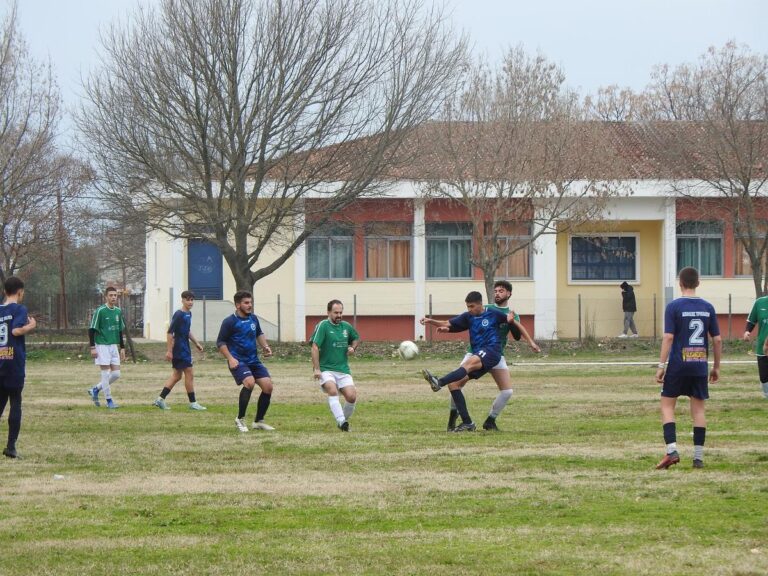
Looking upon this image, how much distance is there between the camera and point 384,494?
11383 millimetres

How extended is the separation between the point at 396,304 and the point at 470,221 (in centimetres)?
386

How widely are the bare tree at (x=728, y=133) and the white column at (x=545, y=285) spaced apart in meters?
5.60

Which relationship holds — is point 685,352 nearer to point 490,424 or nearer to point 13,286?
point 490,424

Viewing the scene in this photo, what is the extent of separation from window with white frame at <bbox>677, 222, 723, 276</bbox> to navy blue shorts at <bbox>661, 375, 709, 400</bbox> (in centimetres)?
3599

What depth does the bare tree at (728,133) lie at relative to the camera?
39.8 metres

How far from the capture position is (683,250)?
4816 centimetres

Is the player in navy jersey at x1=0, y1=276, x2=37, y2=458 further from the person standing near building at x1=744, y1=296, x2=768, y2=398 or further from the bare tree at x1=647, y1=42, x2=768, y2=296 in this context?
the bare tree at x1=647, y1=42, x2=768, y2=296

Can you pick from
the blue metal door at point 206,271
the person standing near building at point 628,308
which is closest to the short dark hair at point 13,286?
the blue metal door at point 206,271

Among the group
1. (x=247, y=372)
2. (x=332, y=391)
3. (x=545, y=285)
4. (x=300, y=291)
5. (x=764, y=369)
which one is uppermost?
(x=545, y=285)

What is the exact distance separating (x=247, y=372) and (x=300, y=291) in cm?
2916

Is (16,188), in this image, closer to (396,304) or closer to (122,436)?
(396,304)

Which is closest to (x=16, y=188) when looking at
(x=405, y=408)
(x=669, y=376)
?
(x=405, y=408)

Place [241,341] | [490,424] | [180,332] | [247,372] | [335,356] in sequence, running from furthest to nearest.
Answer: [180,332], [241,341], [247,372], [335,356], [490,424]

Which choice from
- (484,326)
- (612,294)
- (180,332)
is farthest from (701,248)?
(484,326)
